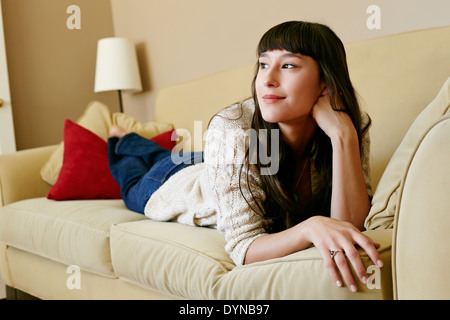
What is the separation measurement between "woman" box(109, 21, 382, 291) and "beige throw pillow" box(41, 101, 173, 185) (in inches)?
50.2

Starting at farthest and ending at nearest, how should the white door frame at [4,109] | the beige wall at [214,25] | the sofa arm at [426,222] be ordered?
the white door frame at [4,109]
the beige wall at [214,25]
the sofa arm at [426,222]

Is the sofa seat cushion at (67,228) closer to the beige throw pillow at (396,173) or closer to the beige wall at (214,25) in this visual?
the beige throw pillow at (396,173)

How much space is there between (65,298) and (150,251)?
0.70 meters

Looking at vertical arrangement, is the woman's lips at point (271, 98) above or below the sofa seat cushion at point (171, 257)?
above

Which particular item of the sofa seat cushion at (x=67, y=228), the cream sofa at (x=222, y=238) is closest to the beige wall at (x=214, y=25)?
the cream sofa at (x=222, y=238)

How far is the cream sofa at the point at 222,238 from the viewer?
898mm

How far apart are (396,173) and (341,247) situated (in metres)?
0.29

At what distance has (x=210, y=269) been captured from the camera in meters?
1.27

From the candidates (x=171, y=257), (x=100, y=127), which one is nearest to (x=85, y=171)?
(x=100, y=127)

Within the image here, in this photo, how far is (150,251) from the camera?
1.50 metres

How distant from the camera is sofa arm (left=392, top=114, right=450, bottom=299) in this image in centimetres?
87

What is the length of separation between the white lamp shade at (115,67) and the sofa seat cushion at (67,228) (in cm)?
129

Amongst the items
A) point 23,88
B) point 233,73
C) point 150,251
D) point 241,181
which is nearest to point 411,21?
point 233,73
